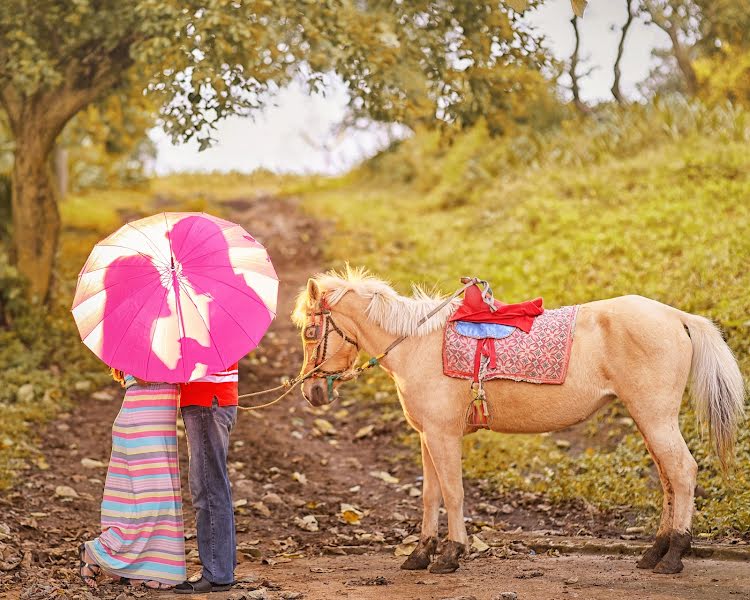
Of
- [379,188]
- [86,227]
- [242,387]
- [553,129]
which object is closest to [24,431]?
[242,387]

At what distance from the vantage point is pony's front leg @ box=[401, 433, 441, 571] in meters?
5.71

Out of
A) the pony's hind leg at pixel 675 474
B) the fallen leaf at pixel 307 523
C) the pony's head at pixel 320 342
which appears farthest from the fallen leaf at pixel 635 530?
the pony's head at pixel 320 342

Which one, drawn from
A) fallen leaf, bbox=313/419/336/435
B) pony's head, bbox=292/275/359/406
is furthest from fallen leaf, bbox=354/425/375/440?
pony's head, bbox=292/275/359/406

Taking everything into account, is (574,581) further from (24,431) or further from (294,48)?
(294,48)

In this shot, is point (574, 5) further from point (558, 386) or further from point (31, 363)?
point (31, 363)

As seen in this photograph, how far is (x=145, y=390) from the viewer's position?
5.10 meters

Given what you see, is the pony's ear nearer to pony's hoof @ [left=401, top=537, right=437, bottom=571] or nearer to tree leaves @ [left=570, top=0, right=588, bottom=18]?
pony's hoof @ [left=401, top=537, right=437, bottom=571]

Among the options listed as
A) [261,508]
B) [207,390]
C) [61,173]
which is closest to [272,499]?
[261,508]

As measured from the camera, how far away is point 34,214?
37.4 ft

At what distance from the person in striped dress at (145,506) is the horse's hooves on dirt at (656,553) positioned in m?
2.67

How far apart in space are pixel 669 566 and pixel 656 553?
0.22m

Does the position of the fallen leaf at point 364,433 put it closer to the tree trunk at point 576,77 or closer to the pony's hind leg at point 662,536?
the pony's hind leg at point 662,536

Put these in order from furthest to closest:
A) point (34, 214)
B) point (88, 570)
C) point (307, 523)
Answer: point (34, 214), point (307, 523), point (88, 570)

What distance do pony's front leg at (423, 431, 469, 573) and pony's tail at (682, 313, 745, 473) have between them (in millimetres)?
1467
